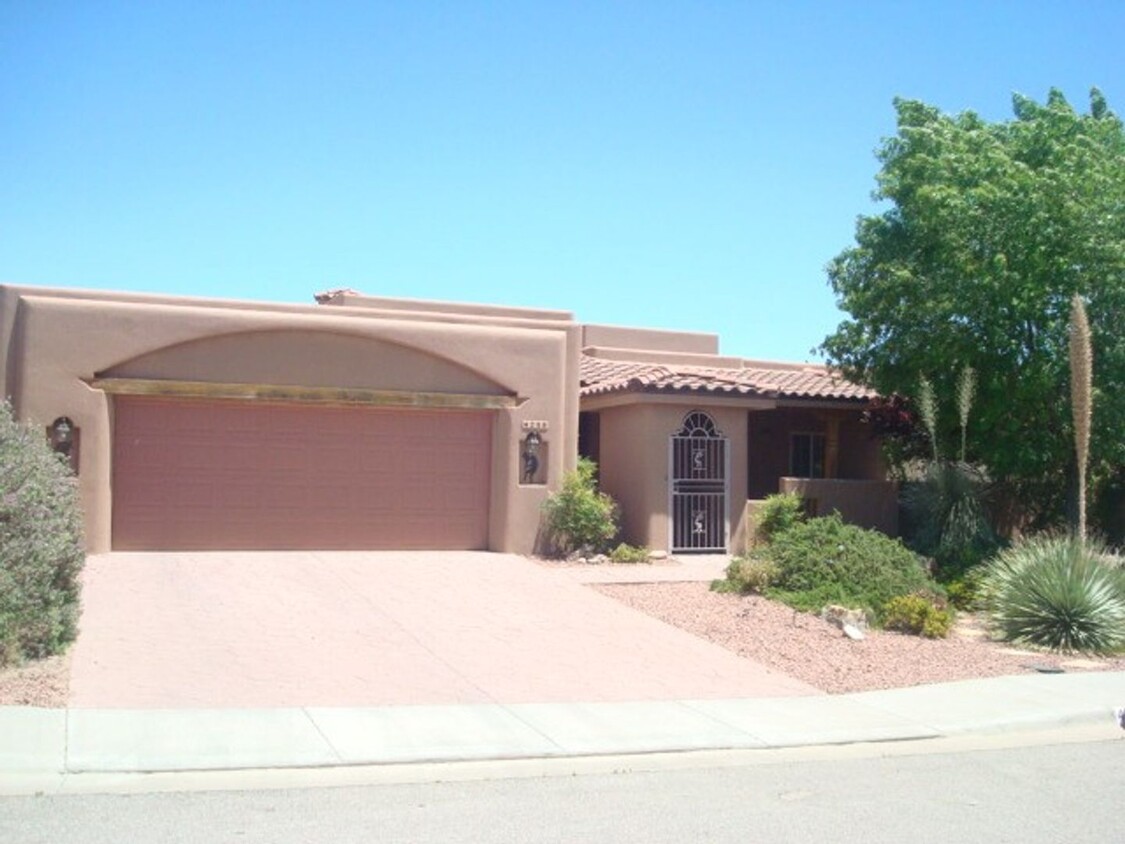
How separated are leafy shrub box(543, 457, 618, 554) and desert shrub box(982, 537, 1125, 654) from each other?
19.8 ft

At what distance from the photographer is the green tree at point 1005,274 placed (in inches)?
723

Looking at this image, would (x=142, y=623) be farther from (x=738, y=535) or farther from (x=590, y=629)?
(x=738, y=535)

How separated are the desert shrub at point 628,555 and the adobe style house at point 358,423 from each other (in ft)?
2.26

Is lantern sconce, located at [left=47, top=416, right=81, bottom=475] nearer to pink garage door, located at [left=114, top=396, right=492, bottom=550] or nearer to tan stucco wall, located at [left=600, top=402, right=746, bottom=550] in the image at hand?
pink garage door, located at [left=114, top=396, right=492, bottom=550]

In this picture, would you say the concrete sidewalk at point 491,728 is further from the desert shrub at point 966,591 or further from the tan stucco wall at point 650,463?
the tan stucco wall at point 650,463

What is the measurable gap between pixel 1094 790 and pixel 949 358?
465 inches

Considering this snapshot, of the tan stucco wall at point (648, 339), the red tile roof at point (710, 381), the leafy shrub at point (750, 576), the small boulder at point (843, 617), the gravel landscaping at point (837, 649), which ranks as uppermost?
the tan stucco wall at point (648, 339)

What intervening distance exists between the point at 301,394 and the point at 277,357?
24.6 inches

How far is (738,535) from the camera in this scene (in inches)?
833

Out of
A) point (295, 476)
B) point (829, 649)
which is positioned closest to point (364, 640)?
point (829, 649)

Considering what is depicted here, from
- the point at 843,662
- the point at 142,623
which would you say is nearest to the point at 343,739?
the point at 142,623

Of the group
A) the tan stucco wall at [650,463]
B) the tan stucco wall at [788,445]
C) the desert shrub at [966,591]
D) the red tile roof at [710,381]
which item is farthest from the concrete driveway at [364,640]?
the tan stucco wall at [788,445]

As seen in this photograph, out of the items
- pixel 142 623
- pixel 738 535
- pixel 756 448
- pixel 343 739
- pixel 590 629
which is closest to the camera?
pixel 343 739

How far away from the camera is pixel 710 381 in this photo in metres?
21.1
